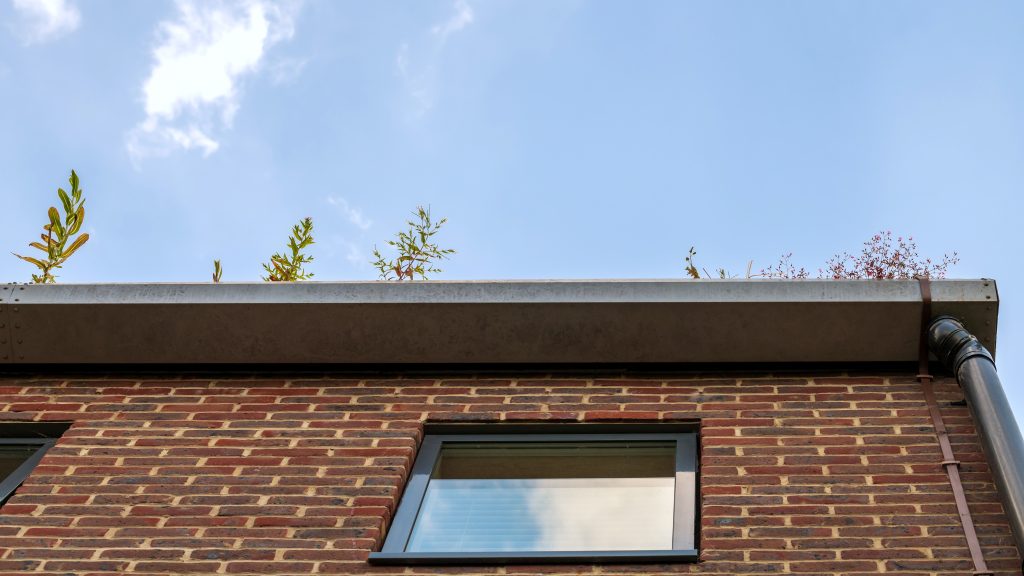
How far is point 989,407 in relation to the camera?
5.19 metres

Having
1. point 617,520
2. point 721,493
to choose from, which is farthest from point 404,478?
point 721,493

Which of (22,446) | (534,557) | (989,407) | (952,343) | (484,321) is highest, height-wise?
(952,343)

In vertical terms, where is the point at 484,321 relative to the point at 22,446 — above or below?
above

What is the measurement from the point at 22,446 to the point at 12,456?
0.25ft

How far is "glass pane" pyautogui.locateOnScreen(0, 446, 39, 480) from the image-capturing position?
591cm

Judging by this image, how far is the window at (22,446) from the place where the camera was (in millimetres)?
5797

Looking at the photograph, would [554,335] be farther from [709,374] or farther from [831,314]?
[831,314]

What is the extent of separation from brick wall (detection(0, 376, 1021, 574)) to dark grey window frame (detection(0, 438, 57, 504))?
145 millimetres

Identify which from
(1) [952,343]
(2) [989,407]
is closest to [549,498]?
(2) [989,407]

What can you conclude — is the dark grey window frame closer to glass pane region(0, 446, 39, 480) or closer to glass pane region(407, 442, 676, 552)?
glass pane region(0, 446, 39, 480)

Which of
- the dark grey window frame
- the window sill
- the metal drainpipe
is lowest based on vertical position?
the window sill

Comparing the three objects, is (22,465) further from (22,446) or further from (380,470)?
(380,470)

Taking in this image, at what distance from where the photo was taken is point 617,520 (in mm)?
5207

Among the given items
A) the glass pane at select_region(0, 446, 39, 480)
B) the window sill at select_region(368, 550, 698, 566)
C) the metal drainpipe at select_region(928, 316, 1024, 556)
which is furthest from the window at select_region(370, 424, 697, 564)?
the glass pane at select_region(0, 446, 39, 480)
